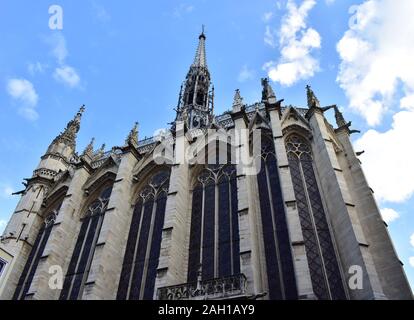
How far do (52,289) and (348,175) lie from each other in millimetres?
13885

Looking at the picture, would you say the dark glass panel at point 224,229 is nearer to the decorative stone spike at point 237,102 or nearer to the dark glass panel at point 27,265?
the decorative stone spike at point 237,102

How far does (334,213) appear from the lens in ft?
43.5

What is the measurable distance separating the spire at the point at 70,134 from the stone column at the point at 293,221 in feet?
47.6

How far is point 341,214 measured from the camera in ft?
41.8

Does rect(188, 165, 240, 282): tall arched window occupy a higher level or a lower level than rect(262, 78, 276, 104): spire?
lower

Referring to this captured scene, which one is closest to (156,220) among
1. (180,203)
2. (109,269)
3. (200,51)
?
(180,203)

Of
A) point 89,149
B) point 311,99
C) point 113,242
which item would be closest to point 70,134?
point 89,149

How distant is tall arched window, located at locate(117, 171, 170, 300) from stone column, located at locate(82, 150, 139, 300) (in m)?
0.28

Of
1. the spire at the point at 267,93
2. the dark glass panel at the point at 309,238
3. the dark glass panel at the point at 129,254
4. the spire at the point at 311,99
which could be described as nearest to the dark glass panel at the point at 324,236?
the dark glass panel at the point at 309,238

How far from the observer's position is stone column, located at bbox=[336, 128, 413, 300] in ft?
36.9

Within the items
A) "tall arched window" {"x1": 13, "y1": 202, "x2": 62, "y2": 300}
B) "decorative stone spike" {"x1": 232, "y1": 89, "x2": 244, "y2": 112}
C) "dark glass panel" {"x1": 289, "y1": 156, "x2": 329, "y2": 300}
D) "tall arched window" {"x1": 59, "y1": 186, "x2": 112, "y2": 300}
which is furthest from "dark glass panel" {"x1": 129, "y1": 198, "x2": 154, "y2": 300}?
"dark glass panel" {"x1": 289, "y1": 156, "x2": 329, "y2": 300}

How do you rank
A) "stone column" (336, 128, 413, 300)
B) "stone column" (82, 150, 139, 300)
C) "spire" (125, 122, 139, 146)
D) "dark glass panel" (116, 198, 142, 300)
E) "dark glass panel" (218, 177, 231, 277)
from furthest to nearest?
"spire" (125, 122, 139, 146), "dark glass panel" (116, 198, 142, 300), "stone column" (82, 150, 139, 300), "dark glass panel" (218, 177, 231, 277), "stone column" (336, 128, 413, 300)

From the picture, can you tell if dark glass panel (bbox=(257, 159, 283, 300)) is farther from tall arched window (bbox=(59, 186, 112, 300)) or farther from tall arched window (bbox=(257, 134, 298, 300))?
tall arched window (bbox=(59, 186, 112, 300))
